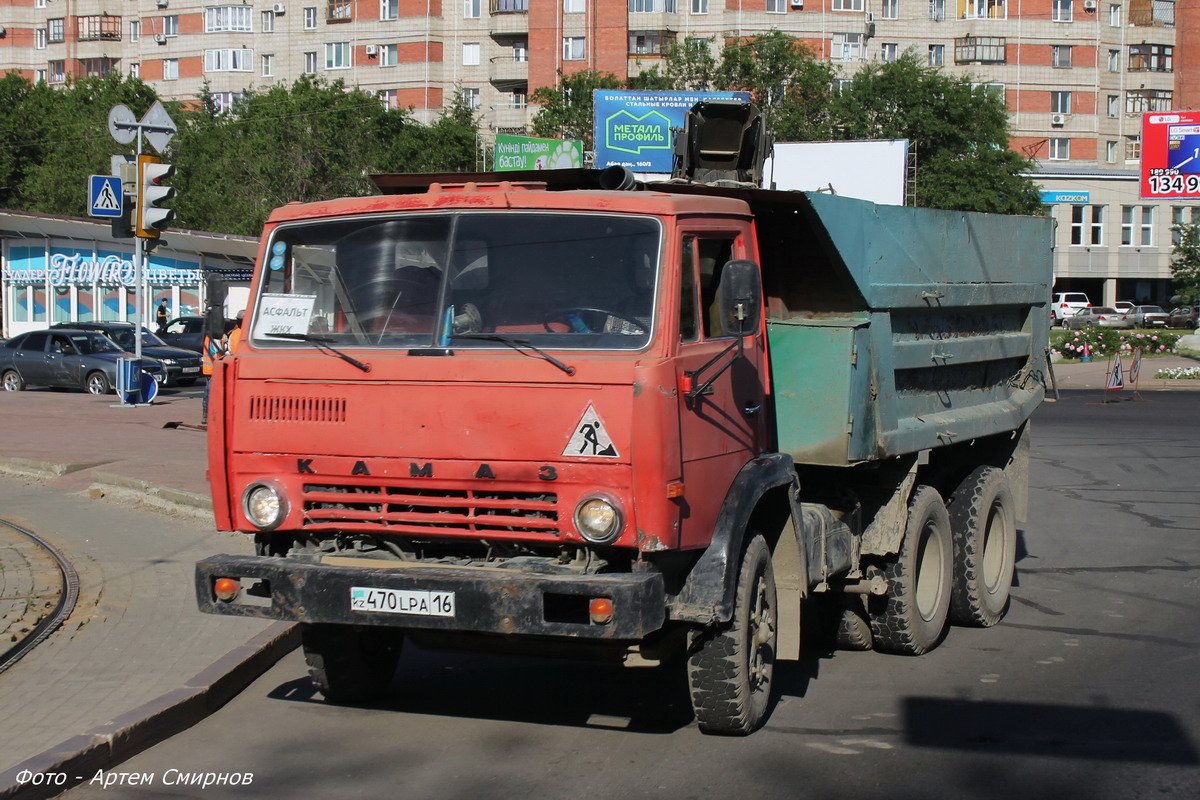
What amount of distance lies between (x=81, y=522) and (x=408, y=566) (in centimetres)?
716

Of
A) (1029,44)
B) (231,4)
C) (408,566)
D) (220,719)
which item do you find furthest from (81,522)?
(231,4)

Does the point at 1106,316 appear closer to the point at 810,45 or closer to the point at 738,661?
the point at 810,45

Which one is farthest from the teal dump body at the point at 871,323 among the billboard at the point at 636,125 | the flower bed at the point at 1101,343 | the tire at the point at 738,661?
the flower bed at the point at 1101,343

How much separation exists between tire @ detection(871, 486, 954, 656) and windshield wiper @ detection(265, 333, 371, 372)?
3275 mm

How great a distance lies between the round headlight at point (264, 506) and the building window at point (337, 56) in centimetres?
7041

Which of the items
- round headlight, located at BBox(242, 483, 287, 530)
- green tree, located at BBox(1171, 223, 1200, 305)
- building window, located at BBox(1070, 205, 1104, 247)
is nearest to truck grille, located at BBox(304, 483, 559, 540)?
round headlight, located at BBox(242, 483, 287, 530)

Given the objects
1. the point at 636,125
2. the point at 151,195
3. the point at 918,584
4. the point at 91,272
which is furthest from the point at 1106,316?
the point at 918,584

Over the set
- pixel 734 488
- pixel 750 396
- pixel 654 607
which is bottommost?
pixel 654 607

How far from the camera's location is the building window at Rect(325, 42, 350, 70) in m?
72.3

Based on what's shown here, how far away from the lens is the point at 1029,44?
67.8 meters

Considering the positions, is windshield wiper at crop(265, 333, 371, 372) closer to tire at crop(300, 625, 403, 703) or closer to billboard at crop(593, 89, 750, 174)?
tire at crop(300, 625, 403, 703)

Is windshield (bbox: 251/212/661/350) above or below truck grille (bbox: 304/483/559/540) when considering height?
above

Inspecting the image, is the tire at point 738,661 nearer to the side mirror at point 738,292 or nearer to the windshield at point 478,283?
the side mirror at point 738,292

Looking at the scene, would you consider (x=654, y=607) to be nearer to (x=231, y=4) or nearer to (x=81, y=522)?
(x=81, y=522)
